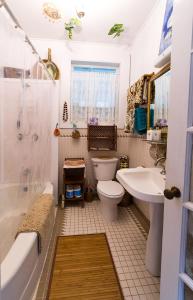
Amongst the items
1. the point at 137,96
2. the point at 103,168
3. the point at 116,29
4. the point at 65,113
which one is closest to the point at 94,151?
the point at 103,168

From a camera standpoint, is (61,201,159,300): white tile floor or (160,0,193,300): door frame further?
(61,201,159,300): white tile floor

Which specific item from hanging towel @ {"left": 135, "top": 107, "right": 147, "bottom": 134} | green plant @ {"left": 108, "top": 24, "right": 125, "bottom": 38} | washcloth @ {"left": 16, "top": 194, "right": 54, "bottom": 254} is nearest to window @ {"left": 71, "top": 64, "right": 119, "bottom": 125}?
green plant @ {"left": 108, "top": 24, "right": 125, "bottom": 38}

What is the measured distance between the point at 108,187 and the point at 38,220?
1.18 meters

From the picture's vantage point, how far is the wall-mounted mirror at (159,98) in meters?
1.72

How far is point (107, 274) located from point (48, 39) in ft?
10.1

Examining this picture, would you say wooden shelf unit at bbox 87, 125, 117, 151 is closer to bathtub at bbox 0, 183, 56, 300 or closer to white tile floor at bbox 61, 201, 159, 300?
white tile floor at bbox 61, 201, 159, 300

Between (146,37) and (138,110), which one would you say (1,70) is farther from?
(146,37)

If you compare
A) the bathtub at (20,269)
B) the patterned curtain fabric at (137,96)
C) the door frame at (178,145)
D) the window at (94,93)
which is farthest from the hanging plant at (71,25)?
the bathtub at (20,269)

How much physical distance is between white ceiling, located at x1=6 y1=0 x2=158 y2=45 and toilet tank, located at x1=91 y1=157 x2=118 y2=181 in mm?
1812

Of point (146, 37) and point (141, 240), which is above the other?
point (146, 37)

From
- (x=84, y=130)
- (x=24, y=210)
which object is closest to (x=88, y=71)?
(x=84, y=130)

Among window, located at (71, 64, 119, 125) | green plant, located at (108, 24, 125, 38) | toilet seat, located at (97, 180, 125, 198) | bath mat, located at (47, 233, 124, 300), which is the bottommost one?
bath mat, located at (47, 233, 124, 300)

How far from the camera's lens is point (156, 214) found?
5.11ft

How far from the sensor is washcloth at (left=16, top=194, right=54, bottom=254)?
1.35m
